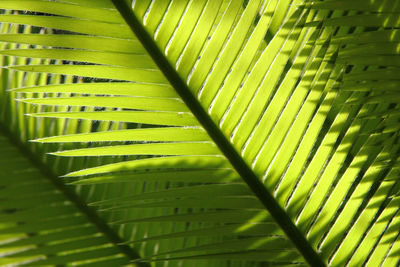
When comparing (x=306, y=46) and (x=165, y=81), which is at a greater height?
(x=306, y=46)

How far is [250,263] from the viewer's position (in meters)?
1.23

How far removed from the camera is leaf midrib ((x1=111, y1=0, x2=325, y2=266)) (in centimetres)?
81

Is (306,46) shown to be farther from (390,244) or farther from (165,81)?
(390,244)

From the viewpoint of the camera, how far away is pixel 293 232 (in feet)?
3.00

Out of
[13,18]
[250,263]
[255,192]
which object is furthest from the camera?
[250,263]

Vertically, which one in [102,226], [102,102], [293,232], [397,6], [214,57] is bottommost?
[102,226]

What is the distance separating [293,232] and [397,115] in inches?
10.9

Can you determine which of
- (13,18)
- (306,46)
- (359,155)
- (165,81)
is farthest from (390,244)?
(13,18)

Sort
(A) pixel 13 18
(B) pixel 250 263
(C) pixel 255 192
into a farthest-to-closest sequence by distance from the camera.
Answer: (B) pixel 250 263, (C) pixel 255 192, (A) pixel 13 18

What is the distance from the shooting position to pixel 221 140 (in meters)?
0.87

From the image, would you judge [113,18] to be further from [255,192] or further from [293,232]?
[293,232]

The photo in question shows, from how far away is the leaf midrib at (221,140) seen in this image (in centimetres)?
81

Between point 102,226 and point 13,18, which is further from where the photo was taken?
point 102,226

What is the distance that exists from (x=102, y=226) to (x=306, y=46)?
70 cm
